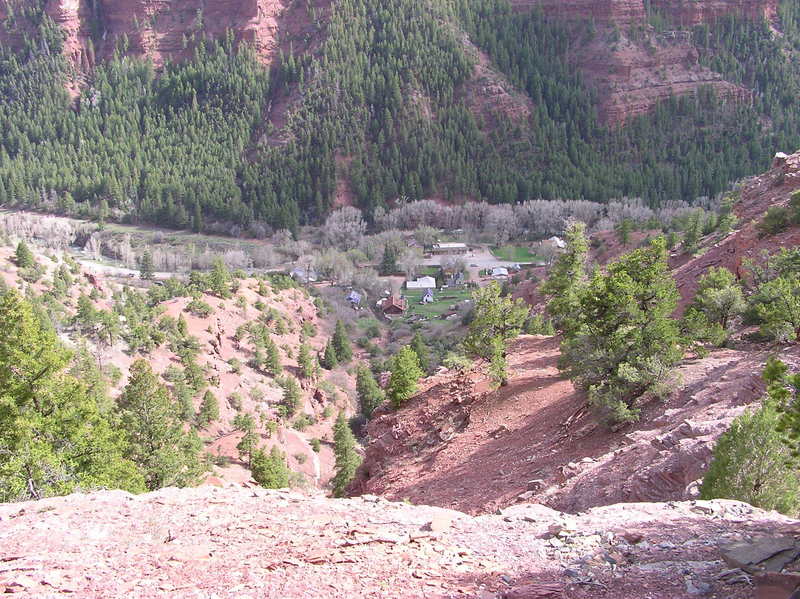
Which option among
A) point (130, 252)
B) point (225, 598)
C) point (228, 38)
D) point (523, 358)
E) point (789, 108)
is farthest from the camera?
point (228, 38)

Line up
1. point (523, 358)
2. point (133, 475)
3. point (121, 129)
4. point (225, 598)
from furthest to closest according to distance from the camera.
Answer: point (121, 129) → point (523, 358) → point (133, 475) → point (225, 598)

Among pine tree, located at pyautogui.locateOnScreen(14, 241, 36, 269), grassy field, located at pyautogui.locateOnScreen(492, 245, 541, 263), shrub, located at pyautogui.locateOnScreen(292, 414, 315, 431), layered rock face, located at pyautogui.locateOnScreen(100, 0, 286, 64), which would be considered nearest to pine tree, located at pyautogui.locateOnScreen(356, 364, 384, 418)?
shrub, located at pyautogui.locateOnScreen(292, 414, 315, 431)

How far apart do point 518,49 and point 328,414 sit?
119m

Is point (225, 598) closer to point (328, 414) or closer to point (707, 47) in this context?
point (328, 414)

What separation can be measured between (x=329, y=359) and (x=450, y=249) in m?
44.9

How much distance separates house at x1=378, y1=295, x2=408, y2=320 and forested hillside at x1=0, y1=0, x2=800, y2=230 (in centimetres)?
4132

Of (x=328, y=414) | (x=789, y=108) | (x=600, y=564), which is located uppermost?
(x=789, y=108)

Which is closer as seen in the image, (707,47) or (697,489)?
(697,489)

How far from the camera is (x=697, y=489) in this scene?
1445 centimetres

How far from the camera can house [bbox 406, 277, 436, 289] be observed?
294ft

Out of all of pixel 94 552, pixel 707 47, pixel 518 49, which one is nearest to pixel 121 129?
pixel 518 49

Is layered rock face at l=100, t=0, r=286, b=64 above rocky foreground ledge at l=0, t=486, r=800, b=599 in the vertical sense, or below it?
above

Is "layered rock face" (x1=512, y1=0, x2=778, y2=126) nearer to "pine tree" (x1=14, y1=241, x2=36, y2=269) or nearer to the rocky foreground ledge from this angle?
"pine tree" (x1=14, y1=241, x2=36, y2=269)

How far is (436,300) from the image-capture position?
85750 mm
